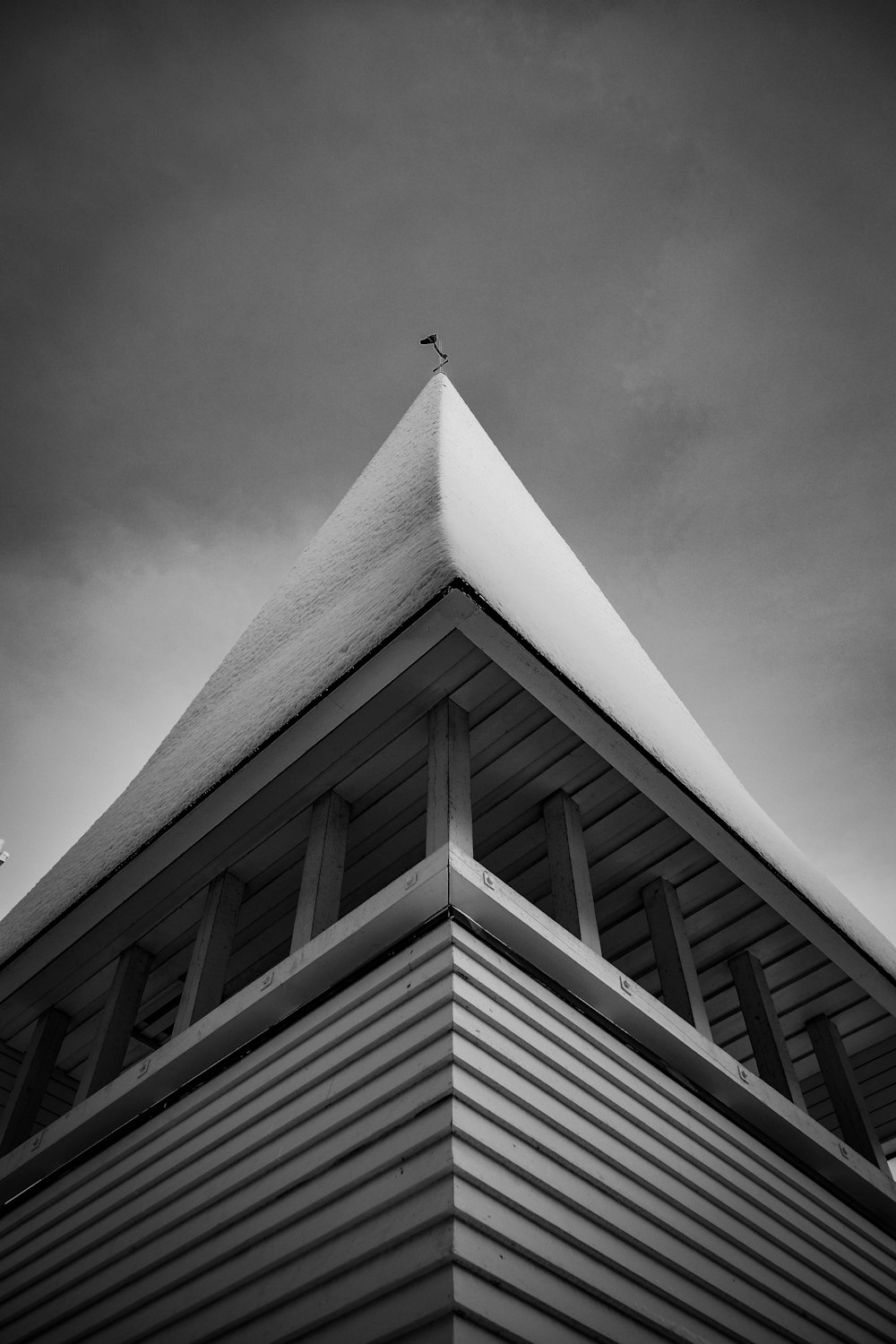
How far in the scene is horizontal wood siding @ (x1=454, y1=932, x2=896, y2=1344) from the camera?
7.77ft

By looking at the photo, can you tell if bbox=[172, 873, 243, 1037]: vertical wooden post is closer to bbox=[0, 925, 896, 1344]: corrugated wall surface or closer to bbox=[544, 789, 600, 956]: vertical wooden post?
bbox=[0, 925, 896, 1344]: corrugated wall surface

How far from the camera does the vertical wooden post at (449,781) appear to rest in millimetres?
3426

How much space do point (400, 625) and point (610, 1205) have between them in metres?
2.14

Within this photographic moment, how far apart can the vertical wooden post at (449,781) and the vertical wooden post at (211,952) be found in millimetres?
1371

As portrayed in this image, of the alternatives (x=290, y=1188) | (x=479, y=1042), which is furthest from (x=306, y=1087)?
(x=479, y=1042)

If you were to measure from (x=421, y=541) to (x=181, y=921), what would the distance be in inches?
95.5

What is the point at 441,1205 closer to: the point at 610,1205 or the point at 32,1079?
the point at 610,1205

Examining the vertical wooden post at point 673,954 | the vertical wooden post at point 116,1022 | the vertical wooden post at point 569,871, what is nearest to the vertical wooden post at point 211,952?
the vertical wooden post at point 116,1022

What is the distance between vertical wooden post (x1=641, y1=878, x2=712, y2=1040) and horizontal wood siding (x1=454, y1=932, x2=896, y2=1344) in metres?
0.51

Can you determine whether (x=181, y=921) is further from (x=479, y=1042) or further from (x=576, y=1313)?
(x=576, y=1313)

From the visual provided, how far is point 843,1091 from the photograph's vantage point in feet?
15.5

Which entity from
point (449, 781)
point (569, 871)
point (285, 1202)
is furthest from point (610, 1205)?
point (449, 781)

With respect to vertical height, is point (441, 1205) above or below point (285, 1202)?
below

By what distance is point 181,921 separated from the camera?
4742 millimetres
